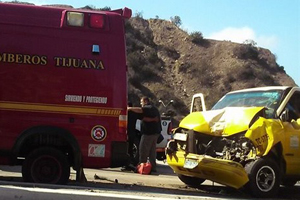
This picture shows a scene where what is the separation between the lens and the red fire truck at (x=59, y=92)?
7.56 m

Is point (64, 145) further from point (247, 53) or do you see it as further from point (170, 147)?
point (247, 53)

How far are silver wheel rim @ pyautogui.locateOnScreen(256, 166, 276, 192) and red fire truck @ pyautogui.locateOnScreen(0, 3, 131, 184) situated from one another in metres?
2.35

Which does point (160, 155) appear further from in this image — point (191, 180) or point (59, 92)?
point (59, 92)

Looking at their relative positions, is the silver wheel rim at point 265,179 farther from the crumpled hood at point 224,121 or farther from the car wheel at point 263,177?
the crumpled hood at point 224,121

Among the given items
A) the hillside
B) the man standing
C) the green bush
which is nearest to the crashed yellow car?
the man standing

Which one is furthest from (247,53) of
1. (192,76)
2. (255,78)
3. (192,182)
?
(192,182)

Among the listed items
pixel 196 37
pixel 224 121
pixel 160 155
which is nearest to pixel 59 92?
pixel 224 121

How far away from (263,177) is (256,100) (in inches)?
66.3

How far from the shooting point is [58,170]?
776cm

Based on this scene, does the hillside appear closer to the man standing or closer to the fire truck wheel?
the man standing

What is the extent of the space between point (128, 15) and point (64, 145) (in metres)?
2.36

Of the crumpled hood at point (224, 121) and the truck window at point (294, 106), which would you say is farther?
the truck window at point (294, 106)

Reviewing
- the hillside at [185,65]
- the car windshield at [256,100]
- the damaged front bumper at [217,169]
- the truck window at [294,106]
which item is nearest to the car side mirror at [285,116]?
the car windshield at [256,100]

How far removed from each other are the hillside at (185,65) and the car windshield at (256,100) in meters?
30.6
